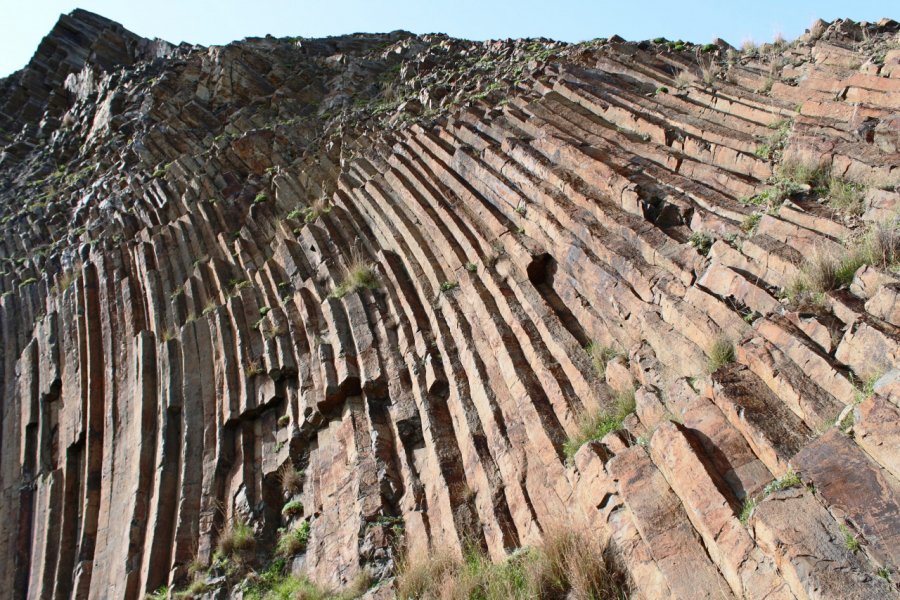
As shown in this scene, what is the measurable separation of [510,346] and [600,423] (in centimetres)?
187

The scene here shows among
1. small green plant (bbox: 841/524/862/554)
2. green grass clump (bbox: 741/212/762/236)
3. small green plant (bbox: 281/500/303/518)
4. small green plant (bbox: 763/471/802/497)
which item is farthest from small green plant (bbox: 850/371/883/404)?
small green plant (bbox: 281/500/303/518)

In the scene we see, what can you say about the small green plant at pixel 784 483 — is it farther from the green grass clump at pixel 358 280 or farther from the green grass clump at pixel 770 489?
the green grass clump at pixel 358 280

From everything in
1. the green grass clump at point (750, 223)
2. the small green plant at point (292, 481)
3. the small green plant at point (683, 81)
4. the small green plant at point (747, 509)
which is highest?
the small green plant at point (683, 81)

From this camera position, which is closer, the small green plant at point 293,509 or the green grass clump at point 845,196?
the green grass clump at point 845,196

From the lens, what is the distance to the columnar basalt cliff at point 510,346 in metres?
4.66

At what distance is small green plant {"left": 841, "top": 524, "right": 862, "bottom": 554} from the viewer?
12.3ft

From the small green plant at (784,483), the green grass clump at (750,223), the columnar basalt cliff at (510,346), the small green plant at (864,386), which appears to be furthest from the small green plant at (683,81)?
the small green plant at (784,483)

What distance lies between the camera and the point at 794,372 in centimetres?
488

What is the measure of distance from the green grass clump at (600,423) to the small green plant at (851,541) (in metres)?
2.16

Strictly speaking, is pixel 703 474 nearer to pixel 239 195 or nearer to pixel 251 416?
pixel 251 416

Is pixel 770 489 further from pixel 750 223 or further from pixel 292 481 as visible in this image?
pixel 292 481

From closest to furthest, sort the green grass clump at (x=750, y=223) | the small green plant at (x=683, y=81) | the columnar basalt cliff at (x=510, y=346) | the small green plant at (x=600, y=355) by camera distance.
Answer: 1. the columnar basalt cliff at (x=510, y=346)
2. the small green plant at (x=600, y=355)
3. the green grass clump at (x=750, y=223)
4. the small green plant at (x=683, y=81)

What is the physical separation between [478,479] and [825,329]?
3.45 meters

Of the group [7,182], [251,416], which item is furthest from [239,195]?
[7,182]
